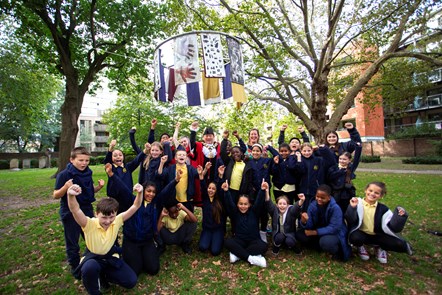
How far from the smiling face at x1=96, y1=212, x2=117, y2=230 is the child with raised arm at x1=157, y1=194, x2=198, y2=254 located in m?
1.34

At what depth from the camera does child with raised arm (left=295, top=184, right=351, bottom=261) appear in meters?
4.03

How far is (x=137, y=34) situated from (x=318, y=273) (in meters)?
12.6

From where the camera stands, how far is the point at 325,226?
4.18 m

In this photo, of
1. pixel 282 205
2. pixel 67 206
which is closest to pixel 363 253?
pixel 282 205

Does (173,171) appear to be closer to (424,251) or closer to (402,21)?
(424,251)

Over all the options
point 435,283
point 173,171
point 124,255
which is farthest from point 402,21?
point 124,255

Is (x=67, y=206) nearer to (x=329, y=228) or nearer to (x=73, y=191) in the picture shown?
(x=73, y=191)

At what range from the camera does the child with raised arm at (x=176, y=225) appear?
14.8 ft

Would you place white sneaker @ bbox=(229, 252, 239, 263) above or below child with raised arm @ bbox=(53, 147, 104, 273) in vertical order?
below

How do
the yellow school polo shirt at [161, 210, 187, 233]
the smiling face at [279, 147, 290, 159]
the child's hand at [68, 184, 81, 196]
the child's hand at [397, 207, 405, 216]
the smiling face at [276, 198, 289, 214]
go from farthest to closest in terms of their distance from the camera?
the smiling face at [279, 147, 290, 159], the yellow school polo shirt at [161, 210, 187, 233], the smiling face at [276, 198, 289, 214], the child's hand at [397, 207, 405, 216], the child's hand at [68, 184, 81, 196]

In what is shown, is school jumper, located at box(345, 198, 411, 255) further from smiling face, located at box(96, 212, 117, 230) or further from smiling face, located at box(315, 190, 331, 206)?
smiling face, located at box(96, 212, 117, 230)

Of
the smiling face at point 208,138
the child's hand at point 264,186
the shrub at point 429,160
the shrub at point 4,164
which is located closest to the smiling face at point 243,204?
the child's hand at point 264,186

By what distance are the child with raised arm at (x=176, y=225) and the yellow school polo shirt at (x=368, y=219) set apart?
112 inches

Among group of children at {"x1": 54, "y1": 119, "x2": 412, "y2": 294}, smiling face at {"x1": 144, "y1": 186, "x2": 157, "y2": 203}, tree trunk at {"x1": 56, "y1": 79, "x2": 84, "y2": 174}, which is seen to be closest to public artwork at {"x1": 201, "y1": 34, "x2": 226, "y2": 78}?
group of children at {"x1": 54, "y1": 119, "x2": 412, "y2": 294}
